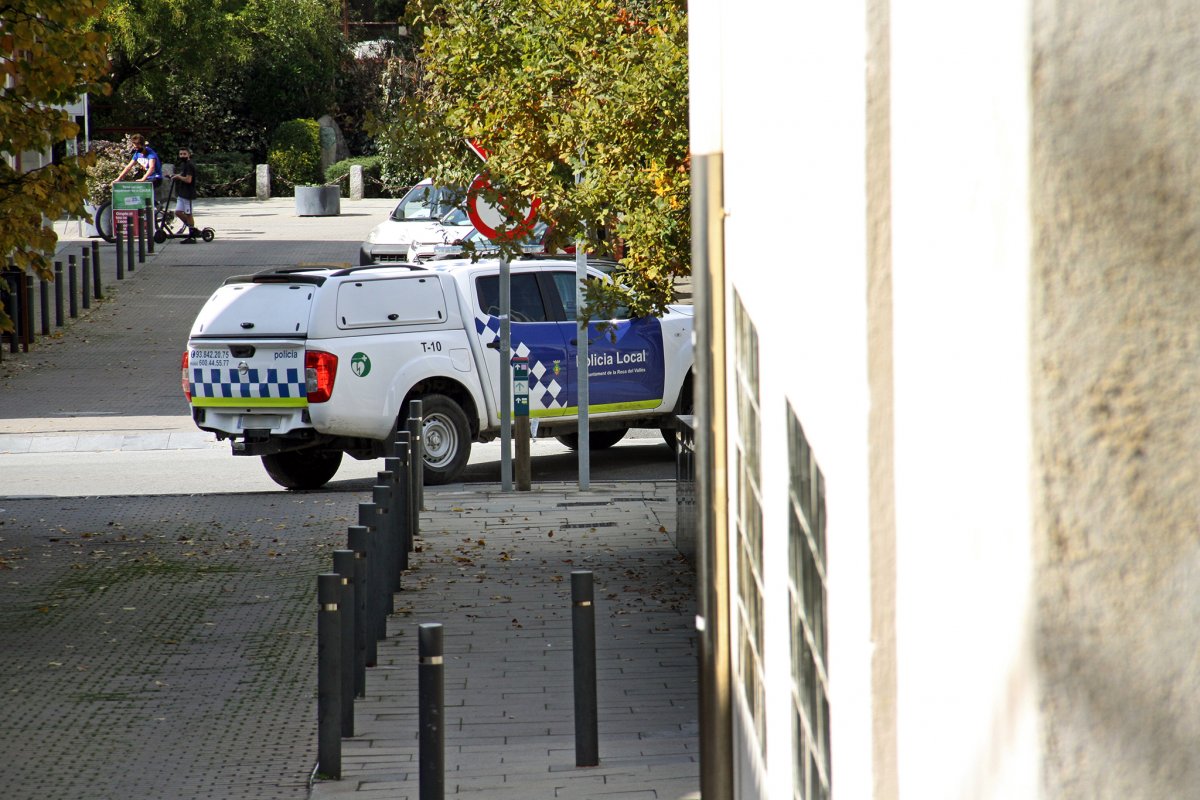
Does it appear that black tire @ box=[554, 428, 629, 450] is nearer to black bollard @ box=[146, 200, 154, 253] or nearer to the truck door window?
the truck door window

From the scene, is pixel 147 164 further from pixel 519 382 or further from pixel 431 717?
pixel 431 717

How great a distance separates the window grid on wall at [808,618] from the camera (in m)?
2.61

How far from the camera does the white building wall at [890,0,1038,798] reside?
1.43 meters

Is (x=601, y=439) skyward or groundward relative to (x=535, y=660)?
skyward

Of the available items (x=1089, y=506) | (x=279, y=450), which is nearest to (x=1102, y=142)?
(x=1089, y=506)

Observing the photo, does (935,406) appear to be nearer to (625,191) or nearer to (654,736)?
(654,736)

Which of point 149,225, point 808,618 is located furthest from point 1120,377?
point 149,225

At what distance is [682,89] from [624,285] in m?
1.51

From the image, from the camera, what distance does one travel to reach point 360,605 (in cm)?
771

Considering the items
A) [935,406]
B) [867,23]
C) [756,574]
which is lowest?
[756,574]

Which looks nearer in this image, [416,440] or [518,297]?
[416,440]

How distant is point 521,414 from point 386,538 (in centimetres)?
458

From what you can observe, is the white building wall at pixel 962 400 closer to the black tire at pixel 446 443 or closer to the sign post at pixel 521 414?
the sign post at pixel 521 414

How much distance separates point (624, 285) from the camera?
10.1 m
